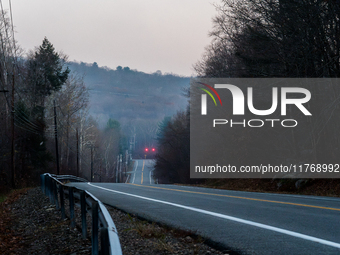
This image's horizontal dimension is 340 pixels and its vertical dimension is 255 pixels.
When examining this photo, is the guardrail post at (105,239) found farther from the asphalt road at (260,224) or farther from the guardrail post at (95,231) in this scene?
the asphalt road at (260,224)

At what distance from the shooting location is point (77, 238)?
8.20 m

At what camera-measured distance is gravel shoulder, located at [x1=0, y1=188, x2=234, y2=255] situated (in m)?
6.28

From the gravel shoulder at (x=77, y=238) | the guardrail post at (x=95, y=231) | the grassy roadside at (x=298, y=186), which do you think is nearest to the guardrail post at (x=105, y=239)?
the guardrail post at (x=95, y=231)

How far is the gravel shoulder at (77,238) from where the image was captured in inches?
247

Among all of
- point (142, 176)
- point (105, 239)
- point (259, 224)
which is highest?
point (105, 239)

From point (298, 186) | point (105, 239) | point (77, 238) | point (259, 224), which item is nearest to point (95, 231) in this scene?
point (105, 239)

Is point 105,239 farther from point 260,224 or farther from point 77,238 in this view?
point 77,238

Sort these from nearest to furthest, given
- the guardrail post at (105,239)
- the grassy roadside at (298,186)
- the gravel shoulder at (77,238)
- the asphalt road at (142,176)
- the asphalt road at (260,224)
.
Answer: the guardrail post at (105,239) → the asphalt road at (260,224) → the gravel shoulder at (77,238) → the grassy roadside at (298,186) → the asphalt road at (142,176)

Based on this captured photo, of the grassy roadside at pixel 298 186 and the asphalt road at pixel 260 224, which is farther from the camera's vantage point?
the grassy roadside at pixel 298 186

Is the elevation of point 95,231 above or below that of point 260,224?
above

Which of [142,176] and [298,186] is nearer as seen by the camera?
[298,186]

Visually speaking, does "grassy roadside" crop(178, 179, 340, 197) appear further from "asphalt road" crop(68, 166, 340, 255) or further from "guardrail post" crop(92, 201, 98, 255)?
"guardrail post" crop(92, 201, 98, 255)

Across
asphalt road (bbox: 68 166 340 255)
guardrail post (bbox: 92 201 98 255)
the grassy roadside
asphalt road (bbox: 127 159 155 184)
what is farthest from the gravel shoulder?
asphalt road (bbox: 127 159 155 184)

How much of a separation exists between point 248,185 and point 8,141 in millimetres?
29118
